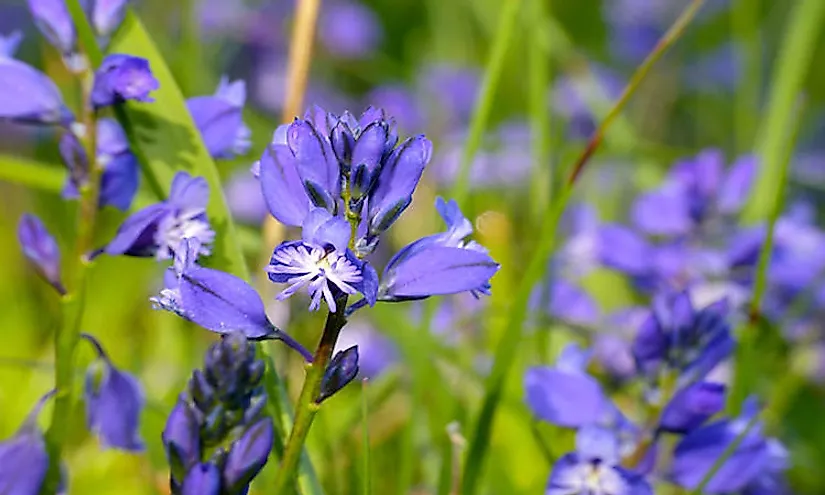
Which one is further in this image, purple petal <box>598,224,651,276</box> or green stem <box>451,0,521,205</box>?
purple petal <box>598,224,651,276</box>

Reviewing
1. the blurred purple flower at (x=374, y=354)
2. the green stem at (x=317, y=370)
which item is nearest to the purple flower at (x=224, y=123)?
the green stem at (x=317, y=370)

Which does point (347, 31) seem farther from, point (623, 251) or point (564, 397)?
point (564, 397)

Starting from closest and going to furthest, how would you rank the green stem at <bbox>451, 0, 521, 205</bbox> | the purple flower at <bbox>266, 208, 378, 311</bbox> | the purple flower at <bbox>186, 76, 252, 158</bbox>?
the purple flower at <bbox>266, 208, 378, 311</bbox> < the purple flower at <bbox>186, 76, 252, 158</bbox> < the green stem at <bbox>451, 0, 521, 205</bbox>

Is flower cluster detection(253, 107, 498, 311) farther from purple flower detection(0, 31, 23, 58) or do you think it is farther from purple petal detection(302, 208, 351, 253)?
purple flower detection(0, 31, 23, 58)

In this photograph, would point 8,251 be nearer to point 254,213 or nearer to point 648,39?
point 254,213

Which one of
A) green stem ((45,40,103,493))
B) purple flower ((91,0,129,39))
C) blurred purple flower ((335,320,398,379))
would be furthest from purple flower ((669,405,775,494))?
blurred purple flower ((335,320,398,379))

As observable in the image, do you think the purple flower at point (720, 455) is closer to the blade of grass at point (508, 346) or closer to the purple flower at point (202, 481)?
the blade of grass at point (508, 346)

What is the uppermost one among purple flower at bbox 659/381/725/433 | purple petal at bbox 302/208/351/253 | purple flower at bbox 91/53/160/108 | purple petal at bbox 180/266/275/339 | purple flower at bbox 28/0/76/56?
purple flower at bbox 28/0/76/56
